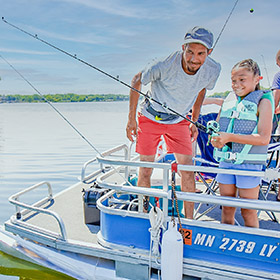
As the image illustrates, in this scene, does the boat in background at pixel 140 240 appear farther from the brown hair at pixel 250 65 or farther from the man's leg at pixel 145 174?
the brown hair at pixel 250 65

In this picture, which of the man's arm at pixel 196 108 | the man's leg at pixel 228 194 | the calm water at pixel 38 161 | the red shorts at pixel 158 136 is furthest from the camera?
the calm water at pixel 38 161

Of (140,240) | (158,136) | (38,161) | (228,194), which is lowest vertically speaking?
(38,161)

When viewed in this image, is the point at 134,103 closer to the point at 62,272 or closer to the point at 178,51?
the point at 178,51

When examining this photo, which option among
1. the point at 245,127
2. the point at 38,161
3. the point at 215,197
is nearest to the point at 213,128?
the point at 245,127

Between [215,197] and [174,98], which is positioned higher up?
[174,98]

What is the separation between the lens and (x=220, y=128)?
9.11 feet

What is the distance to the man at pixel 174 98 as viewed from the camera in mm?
2977

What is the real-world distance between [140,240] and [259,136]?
1.37 m

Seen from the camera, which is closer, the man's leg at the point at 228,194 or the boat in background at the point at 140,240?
the boat in background at the point at 140,240

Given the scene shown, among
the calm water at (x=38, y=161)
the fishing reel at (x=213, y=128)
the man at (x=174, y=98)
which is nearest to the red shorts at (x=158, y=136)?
the man at (x=174, y=98)

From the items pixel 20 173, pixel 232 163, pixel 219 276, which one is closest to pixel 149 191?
pixel 232 163

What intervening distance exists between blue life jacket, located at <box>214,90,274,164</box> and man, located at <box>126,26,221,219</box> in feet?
1.77

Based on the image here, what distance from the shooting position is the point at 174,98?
3172 millimetres

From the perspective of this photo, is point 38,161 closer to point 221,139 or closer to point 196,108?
point 196,108
